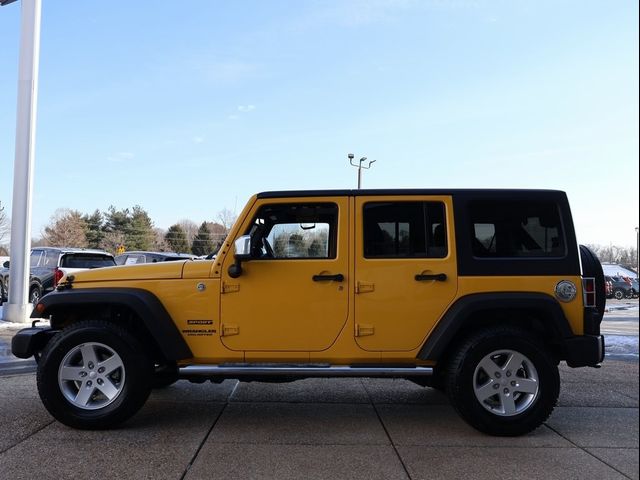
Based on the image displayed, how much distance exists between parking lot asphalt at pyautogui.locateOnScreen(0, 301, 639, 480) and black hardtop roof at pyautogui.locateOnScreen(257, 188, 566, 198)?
136 cm

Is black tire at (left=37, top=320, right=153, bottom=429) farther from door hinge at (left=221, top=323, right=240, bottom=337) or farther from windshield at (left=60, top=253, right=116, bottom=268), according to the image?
windshield at (left=60, top=253, right=116, bottom=268)

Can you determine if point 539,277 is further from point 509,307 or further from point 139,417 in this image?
point 139,417

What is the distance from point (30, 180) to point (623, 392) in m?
11.9

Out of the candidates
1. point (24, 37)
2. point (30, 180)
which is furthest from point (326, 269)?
point (24, 37)

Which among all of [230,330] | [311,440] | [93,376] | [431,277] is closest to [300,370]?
[311,440]

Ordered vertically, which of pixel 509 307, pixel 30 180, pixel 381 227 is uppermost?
pixel 30 180

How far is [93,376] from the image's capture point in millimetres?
4398

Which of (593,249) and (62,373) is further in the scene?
(593,249)

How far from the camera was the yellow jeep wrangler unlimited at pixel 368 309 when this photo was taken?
14.1ft

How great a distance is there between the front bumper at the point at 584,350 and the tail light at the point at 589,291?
1.00ft

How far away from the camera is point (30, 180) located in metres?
11.8

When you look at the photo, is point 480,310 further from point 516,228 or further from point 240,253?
point 240,253

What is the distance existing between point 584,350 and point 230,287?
297 cm

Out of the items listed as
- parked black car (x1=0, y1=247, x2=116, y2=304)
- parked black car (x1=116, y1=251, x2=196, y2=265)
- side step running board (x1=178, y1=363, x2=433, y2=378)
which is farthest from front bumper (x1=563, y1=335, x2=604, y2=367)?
parked black car (x1=0, y1=247, x2=116, y2=304)
